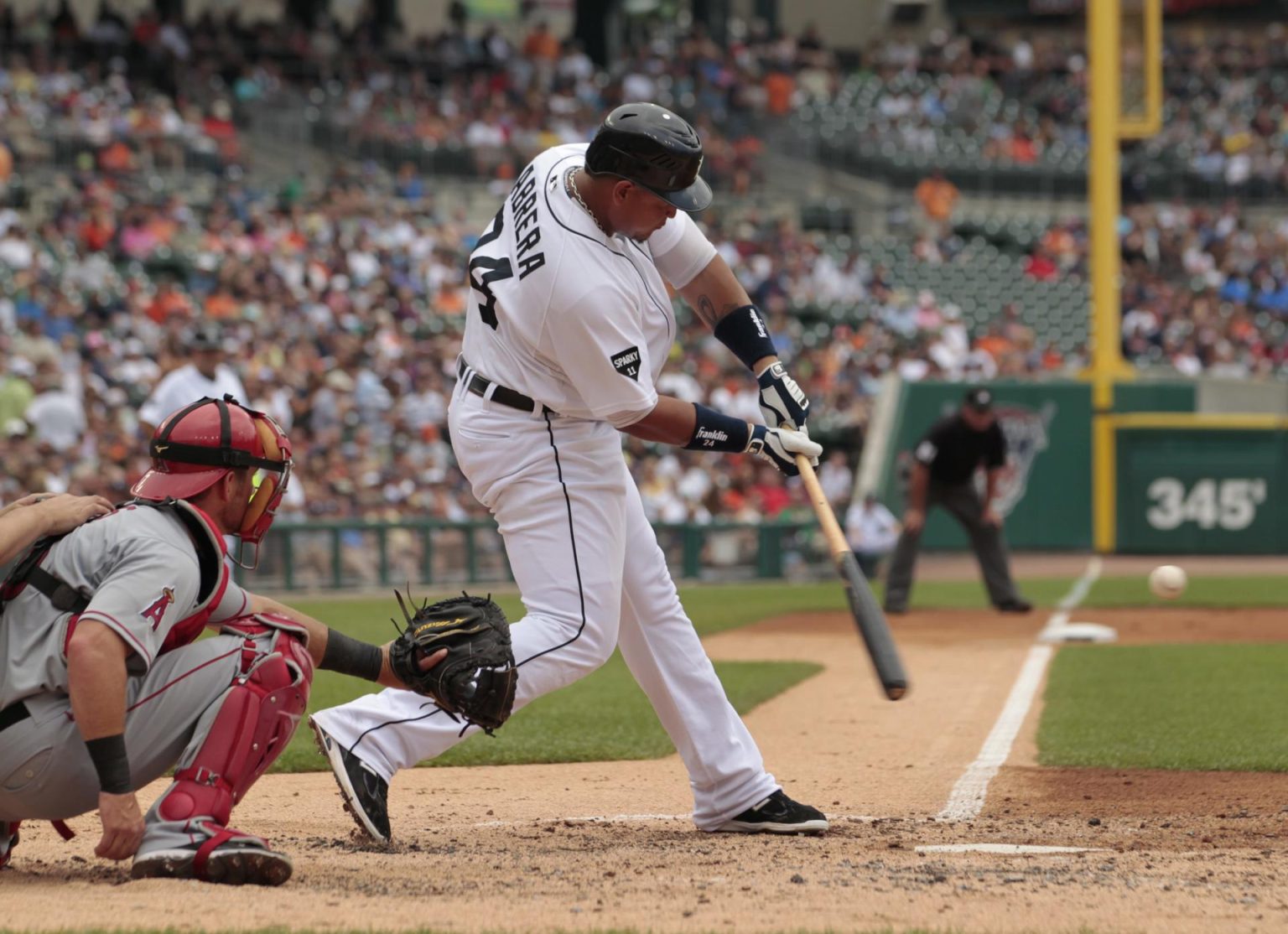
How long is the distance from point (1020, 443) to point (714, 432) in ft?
50.7

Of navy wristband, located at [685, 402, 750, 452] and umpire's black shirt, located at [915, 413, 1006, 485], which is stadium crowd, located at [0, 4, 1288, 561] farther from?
umpire's black shirt, located at [915, 413, 1006, 485]

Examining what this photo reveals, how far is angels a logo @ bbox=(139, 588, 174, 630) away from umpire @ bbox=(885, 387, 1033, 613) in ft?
30.2

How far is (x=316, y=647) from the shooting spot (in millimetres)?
3908

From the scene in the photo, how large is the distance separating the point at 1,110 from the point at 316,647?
16.9 m

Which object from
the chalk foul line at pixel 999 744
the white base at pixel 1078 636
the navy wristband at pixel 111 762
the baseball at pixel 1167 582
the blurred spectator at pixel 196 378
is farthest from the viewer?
the baseball at pixel 1167 582

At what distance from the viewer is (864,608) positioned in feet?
14.0

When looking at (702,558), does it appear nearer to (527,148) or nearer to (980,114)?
(527,148)

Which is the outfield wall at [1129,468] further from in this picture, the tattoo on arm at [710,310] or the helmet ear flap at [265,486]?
the helmet ear flap at [265,486]

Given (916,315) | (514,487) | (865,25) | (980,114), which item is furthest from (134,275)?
(865,25)

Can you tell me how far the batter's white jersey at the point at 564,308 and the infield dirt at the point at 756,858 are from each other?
116 centimetres

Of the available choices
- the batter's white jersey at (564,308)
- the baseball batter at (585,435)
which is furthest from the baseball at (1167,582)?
the batter's white jersey at (564,308)

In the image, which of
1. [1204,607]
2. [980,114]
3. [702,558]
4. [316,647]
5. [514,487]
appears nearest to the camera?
[316,647]

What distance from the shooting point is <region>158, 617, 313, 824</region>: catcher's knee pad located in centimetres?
356

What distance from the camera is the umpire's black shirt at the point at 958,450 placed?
12250mm
